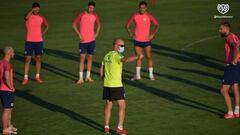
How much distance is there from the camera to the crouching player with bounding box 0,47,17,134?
14992 millimetres

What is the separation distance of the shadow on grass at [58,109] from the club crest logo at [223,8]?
21.8 metres

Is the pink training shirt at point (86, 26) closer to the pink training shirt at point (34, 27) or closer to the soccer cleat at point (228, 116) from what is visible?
the pink training shirt at point (34, 27)

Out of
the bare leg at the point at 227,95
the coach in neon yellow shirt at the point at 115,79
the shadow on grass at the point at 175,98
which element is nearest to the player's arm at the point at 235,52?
the bare leg at the point at 227,95

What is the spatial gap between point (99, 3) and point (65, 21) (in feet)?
28.4

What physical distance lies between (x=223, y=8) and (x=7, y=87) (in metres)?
27.5

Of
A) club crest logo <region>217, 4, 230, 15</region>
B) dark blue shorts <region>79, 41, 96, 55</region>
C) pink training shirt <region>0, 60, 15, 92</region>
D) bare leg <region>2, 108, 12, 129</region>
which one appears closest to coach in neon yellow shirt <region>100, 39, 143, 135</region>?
pink training shirt <region>0, 60, 15, 92</region>

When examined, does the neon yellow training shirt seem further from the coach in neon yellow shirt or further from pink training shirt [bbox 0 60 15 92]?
pink training shirt [bbox 0 60 15 92]

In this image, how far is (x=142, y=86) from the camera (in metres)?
21.0

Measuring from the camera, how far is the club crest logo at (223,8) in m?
39.6

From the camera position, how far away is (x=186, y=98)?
1922cm

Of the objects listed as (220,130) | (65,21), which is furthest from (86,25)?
(65,21)

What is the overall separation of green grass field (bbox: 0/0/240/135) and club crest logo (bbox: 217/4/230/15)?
61cm

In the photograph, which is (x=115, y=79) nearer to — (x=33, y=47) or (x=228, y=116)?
(x=228, y=116)

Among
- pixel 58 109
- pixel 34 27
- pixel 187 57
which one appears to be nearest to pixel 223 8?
pixel 187 57
